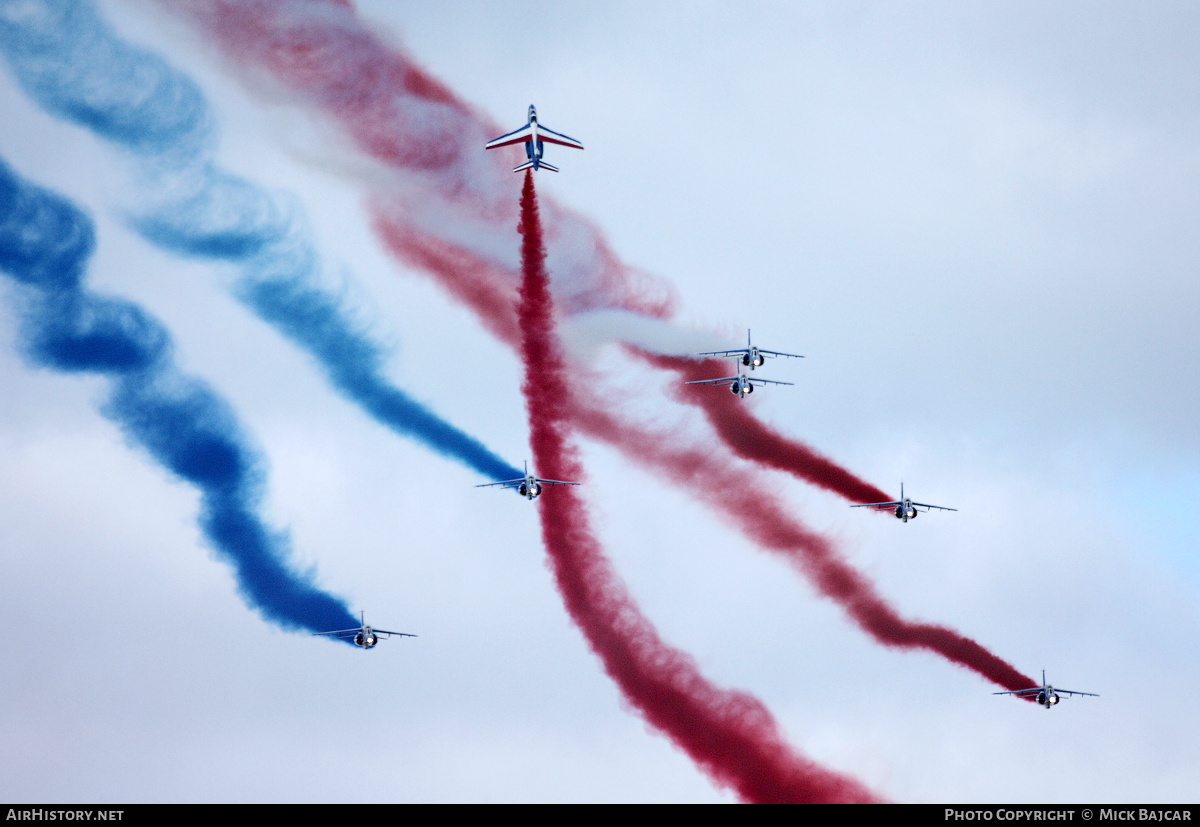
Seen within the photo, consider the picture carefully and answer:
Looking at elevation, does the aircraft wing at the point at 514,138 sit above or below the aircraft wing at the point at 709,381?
above

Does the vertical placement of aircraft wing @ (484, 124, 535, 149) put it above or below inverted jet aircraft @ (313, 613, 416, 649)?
above

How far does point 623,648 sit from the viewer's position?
145625mm

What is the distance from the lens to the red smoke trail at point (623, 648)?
5669 inches

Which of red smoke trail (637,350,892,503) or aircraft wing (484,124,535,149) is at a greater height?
aircraft wing (484,124,535,149)

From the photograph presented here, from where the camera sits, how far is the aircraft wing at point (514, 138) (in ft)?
462

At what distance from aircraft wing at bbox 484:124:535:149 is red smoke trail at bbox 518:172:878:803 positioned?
5879 millimetres

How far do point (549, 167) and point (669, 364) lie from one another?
1453 cm

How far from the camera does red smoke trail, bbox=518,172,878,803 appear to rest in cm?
14400

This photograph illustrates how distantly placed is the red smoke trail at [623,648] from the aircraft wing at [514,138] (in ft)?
19.3

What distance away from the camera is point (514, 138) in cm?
14100

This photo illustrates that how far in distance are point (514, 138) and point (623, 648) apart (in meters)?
26.0
